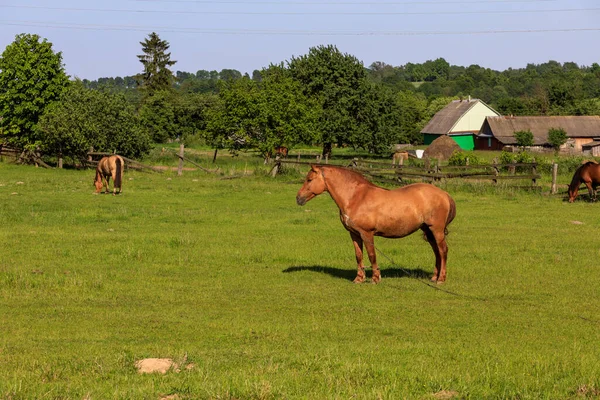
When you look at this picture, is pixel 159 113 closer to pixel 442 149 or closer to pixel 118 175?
pixel 442 149

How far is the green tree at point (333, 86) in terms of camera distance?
232 ft

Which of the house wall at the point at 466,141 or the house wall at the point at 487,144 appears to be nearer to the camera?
the house wall at the point at 487,144

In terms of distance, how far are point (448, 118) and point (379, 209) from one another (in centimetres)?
8898

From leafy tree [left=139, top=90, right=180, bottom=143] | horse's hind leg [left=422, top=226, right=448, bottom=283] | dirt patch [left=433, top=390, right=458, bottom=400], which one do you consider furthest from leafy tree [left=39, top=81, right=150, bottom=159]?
dirt patch [left=433, top=390, right=458, bottom=400]

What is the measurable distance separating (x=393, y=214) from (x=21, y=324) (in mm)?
6769

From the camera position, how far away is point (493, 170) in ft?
125

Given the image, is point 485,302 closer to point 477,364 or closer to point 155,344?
point 477,364

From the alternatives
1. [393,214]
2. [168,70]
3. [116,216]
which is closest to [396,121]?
[168,70]

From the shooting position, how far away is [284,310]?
12250mm

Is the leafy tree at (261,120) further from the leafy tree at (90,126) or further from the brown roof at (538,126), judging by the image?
the brown roof at (538,126)

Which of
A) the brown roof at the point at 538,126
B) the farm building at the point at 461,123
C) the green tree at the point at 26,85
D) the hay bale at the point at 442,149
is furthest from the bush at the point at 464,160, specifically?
the farm building at the point at 461,123

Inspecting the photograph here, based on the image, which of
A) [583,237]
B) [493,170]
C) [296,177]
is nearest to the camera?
Answer: [583,237]

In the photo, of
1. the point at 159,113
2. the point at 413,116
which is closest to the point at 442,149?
the point at 159,113

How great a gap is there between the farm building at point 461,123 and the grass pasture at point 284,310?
7507cm
